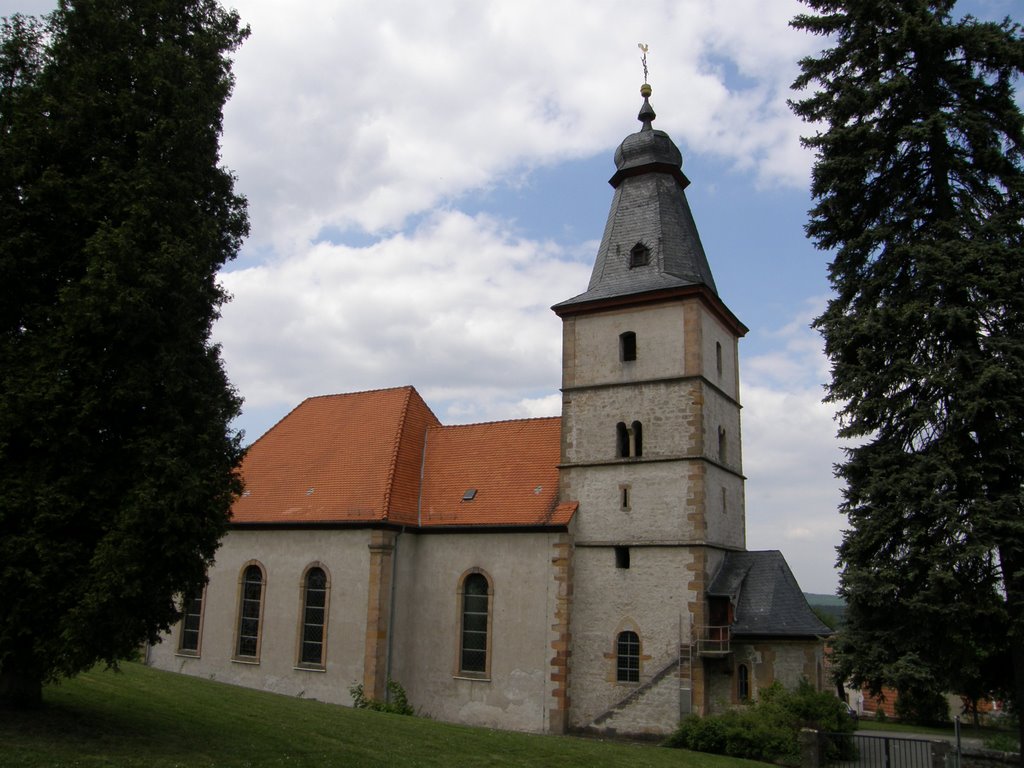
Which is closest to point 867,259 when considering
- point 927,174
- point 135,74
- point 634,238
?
point 927,174

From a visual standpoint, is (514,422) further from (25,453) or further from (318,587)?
(25,453)

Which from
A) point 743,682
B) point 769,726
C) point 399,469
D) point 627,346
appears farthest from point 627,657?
point 399,469

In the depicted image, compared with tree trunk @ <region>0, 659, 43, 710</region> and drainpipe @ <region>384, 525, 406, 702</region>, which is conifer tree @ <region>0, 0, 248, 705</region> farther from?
drainpipe @ <region>384, 525, 406, 702</region>

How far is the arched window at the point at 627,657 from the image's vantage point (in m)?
21.8

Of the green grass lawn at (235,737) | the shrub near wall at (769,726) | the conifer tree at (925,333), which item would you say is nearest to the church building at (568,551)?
the shrub near wall at (769,726)

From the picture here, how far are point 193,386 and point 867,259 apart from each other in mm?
12441

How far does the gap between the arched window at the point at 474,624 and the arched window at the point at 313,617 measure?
4.12 meters

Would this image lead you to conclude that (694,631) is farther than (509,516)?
No

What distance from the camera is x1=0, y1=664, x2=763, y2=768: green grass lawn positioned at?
10.8 metres

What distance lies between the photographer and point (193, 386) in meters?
12.3

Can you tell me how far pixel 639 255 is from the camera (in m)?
25.2

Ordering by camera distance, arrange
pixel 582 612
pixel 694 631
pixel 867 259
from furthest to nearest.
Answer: pixel 582 612 → pixel 694 631 → pixel 867 259

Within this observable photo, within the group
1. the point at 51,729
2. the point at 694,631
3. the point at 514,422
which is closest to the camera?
the point at 51,729

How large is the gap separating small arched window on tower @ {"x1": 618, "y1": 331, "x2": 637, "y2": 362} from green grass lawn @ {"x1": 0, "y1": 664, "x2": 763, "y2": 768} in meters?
10.2
